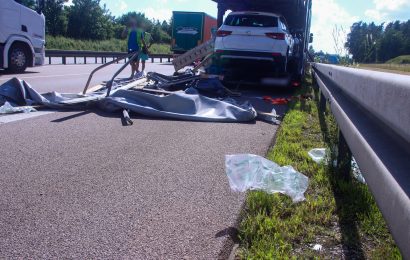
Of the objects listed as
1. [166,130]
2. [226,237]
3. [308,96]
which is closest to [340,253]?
[226,237]

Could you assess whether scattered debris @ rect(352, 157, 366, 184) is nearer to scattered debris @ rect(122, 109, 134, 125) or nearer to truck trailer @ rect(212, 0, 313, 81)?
scattered debris @ rect(122, 109, 134, 125)

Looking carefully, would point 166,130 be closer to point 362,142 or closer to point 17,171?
point 17,171

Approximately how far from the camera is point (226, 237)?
115 inches

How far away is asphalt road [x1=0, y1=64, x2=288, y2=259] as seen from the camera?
9.12 feet

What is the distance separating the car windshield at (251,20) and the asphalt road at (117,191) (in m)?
6.16

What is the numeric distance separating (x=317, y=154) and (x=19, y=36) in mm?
12596

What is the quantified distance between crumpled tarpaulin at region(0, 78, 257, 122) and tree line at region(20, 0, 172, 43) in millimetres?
59567

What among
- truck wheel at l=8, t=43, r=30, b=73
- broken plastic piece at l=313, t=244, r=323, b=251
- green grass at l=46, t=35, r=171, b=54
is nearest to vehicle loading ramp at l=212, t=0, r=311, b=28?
truck wheel at l=8, t=43, r=30, b=73

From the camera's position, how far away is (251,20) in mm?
12227

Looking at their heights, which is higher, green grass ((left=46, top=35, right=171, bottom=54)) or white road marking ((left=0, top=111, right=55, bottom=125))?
green grass ((left=46, top=35, right=171, bottom=54))

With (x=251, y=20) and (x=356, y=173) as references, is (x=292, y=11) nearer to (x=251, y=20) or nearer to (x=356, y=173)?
(x=251, y=20)

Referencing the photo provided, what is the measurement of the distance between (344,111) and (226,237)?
1.32 m

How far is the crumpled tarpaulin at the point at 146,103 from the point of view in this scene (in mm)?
7629

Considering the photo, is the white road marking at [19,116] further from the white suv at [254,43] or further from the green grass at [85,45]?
the green grass at [85,45]
